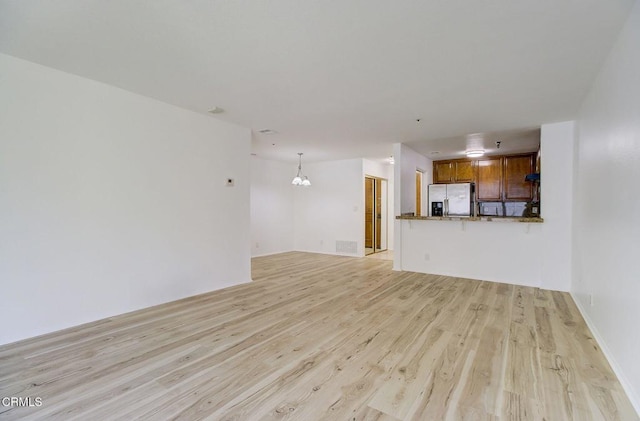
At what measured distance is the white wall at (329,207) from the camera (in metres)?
7.18

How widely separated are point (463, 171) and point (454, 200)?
1.49 metres

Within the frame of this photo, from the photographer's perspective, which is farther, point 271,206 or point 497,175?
point 271,206

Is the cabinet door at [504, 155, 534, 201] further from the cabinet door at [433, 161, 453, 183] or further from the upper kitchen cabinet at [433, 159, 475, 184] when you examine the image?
the cabinet door at [433, 161, 453, 183]

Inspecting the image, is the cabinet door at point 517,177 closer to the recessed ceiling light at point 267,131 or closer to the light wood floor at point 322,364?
the light wood floor at point 322,364

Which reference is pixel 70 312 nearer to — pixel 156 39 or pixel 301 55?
pixel 156 39

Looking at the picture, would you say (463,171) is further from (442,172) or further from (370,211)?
(370,211)

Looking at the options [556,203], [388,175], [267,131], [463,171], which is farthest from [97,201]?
[463,171]

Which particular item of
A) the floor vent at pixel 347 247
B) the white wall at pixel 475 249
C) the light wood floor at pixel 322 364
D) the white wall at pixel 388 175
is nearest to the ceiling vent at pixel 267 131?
the light wood floor at pixel 322 364

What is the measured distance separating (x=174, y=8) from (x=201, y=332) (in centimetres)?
258

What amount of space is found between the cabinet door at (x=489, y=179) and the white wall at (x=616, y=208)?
360cm

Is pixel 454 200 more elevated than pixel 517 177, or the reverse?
pixel 517 177

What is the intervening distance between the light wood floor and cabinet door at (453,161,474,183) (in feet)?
12.9

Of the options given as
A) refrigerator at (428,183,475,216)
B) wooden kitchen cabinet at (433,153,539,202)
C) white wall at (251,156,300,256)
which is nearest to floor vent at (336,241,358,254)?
white wall at (251,156,300,256)

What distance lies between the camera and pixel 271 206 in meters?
7.51
